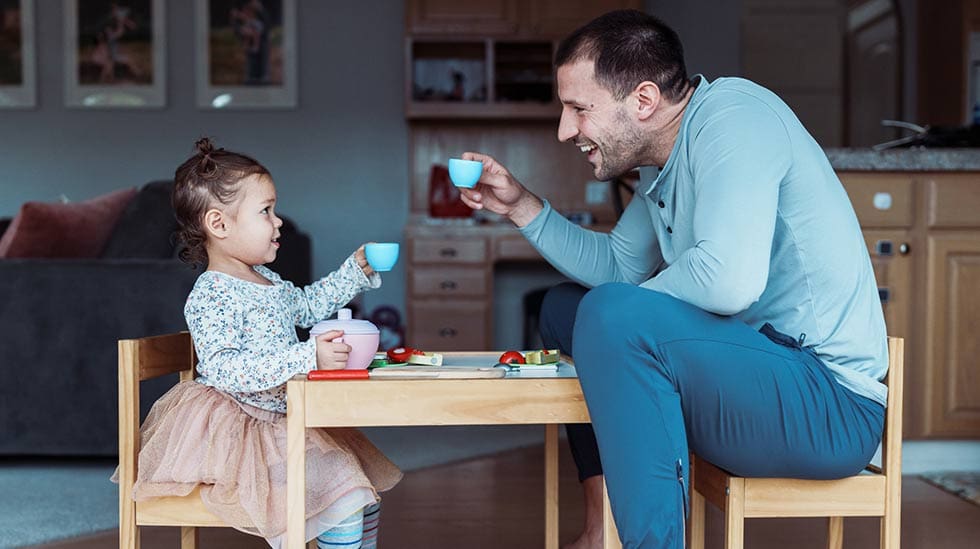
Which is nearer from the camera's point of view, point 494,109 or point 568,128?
point 568,128

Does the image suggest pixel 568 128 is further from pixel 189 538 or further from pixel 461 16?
pixel 461 16

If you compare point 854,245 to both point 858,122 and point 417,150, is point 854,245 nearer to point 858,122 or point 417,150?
point 417,150

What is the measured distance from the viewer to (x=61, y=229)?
3387mm

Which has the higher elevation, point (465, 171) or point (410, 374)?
point (465, 171)

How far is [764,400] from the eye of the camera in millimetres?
1437

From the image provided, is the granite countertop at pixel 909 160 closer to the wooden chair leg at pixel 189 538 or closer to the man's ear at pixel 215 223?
the man's ear at pixel 215 223

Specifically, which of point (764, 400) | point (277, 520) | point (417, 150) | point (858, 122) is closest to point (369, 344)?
point (277, 520)

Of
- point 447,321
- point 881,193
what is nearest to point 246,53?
point 447,321

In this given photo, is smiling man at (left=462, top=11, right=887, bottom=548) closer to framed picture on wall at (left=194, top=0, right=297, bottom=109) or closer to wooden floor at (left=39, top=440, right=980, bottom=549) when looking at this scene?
wooden floor at (left=39, top=440, right=980, bottom=549)

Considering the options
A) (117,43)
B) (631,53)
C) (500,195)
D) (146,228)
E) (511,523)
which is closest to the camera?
(631,53)

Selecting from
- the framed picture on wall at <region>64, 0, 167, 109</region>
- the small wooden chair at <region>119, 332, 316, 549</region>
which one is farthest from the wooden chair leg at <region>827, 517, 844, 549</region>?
the framed picture on wall at <region>64, 0, 167, 109</region>

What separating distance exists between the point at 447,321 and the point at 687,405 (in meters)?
3.71

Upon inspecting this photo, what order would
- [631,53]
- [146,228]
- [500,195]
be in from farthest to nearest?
[146,228]
[500,195]
[631,53]

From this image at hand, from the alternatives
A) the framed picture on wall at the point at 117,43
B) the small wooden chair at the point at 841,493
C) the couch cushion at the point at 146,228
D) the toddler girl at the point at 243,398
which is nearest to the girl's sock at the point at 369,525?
the toddler girl at the point at 243,398
